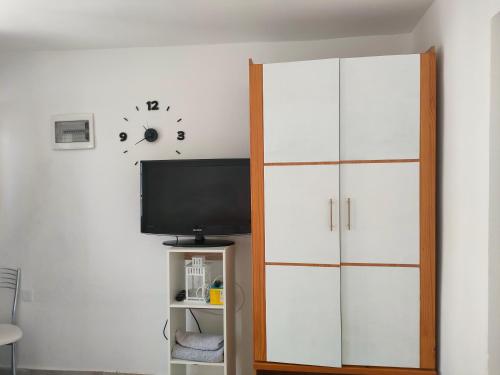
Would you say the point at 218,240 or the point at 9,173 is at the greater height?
the point at 9,173

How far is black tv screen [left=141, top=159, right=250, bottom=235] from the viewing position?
2777mm

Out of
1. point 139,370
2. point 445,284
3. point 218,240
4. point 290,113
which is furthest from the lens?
point 139,370

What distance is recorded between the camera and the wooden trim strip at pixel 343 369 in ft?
7.43

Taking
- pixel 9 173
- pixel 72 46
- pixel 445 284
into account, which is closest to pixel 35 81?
pixel 72 46

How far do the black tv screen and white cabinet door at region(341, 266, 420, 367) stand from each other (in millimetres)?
833

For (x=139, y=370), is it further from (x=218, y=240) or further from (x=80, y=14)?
(x=80, y=14)

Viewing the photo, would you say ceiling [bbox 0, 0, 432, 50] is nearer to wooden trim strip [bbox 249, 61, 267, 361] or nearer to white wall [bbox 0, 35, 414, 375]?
white wall [bbox 0, 35, 414, 375]

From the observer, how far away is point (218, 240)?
290cm

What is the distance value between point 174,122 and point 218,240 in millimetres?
942

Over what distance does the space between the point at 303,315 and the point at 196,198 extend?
3.48 ft

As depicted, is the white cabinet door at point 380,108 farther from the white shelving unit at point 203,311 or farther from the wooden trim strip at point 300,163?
the white shelving unit at point 203,311

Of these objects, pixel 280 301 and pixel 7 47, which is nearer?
pixel 280 301

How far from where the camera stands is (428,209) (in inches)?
87.7

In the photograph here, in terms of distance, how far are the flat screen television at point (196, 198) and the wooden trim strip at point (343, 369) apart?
828 mm
